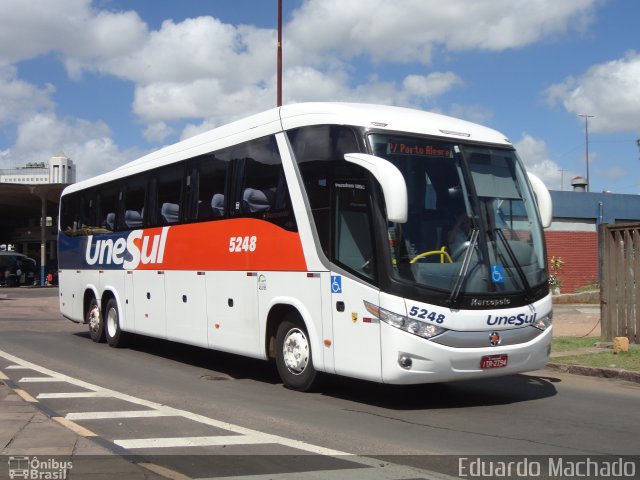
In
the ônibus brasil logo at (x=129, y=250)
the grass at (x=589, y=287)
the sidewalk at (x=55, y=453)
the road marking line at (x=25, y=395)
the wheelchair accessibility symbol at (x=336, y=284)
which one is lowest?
the road marking line at (x=25, y=395)

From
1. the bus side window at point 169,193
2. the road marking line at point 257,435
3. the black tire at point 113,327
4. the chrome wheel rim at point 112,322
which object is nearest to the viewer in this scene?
the road marking line at point 257,435

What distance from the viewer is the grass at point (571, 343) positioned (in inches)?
542

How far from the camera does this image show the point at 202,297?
39.4 feet

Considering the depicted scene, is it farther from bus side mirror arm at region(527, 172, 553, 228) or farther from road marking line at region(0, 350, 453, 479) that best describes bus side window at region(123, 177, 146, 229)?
bus side mirror arm at region(527, 172, 553, 228)

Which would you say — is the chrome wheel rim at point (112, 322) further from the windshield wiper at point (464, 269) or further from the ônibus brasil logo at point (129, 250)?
the windshield wiper at point (464, 269)

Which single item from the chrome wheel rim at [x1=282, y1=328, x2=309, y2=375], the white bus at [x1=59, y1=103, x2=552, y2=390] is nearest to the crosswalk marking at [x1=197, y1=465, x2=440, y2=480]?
the white bus at [x1=59, y1=103, x2=552, y2=390]

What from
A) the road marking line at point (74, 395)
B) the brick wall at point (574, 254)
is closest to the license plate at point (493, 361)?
the road marking line at point (74, 395)

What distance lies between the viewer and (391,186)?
7.90 meters

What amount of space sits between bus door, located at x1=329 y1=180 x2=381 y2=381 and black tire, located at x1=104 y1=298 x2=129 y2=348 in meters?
7.69

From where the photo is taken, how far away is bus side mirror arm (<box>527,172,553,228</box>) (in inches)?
372

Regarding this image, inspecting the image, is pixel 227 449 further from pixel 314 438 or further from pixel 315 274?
pixel 315 274

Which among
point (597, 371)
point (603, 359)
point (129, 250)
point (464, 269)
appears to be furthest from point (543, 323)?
point (129, 250)

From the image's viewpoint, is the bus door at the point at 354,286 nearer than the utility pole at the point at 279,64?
Yes

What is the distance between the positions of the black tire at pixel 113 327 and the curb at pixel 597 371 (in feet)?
28.3
